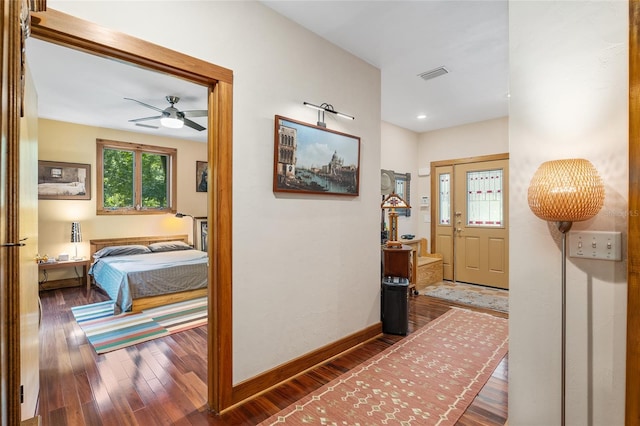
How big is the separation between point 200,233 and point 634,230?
20.7 feet

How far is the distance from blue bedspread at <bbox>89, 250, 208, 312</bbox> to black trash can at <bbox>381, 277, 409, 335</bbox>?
9.05 ft

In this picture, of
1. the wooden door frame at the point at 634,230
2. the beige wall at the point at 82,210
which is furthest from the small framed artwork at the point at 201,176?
the wooden door frame at the point at 634,230

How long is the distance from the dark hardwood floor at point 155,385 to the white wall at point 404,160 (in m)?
2.84

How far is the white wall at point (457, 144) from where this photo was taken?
16.5 feet

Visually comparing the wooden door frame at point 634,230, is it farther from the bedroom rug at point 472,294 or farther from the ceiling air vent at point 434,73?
the bedroom rug at point 472,294

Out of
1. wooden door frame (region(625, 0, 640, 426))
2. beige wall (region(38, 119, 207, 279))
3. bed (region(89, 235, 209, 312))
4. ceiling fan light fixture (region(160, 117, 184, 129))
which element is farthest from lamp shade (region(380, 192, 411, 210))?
beige wall (region(38, 119, 207, 279))

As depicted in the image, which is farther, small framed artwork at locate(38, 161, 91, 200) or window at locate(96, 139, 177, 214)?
window at locate(96, 139, 177, 214)

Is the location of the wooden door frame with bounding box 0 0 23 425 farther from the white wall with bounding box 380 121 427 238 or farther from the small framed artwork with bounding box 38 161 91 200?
the small framed artwork with bounding box 38 161 91 200

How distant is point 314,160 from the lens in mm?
2535

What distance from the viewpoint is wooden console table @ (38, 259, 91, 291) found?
4.60 m

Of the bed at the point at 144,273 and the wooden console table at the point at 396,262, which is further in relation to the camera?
the bed at the point at 144,273

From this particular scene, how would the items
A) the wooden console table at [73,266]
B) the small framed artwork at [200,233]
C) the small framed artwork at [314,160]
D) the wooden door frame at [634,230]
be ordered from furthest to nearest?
the small framed artwork at [200,233] < the wooden console table at [73,266] < the small framed artwork at [314,160] < the wooden door frame at [634,230]

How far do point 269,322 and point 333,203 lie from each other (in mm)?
1130

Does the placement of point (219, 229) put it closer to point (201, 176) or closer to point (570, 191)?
point (570, 191)
